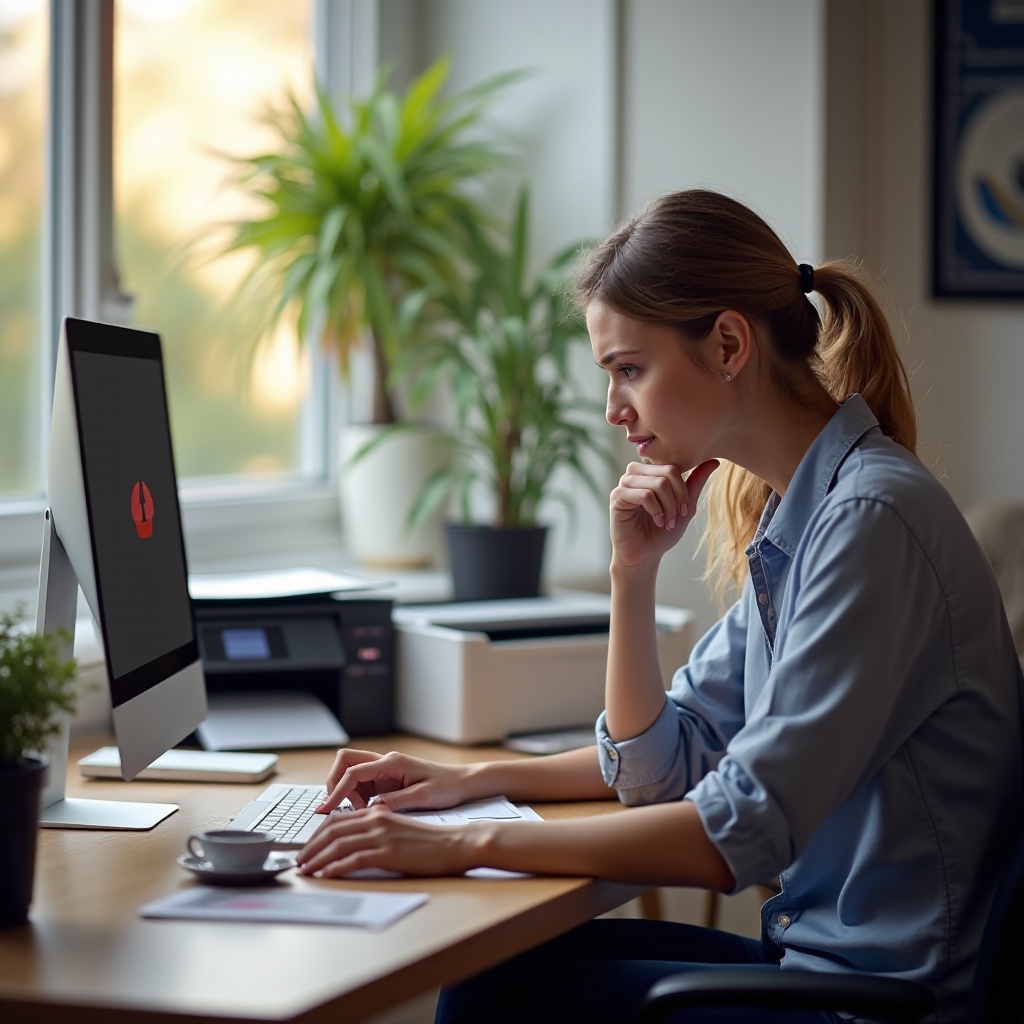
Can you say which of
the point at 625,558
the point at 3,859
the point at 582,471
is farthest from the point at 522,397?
the point at 3,859

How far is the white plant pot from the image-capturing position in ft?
9.93

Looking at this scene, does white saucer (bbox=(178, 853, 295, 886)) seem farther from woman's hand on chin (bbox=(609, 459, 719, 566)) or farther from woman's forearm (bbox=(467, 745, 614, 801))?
woman's hand on chin (bbox=(609, 459, 719, 566))

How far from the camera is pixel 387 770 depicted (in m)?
1.67

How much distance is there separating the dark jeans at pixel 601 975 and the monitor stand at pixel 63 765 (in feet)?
1.39

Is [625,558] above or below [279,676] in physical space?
above

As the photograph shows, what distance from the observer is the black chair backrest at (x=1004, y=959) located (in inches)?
50.6

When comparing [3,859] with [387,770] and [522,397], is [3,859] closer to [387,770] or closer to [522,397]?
[387,770]

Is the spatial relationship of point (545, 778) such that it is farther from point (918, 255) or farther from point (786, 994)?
point (918, 255)

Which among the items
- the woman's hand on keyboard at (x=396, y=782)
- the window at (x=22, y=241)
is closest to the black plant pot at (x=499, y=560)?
the window at (x=22, y=241)

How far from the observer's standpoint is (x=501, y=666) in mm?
2145

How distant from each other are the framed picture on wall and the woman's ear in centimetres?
155

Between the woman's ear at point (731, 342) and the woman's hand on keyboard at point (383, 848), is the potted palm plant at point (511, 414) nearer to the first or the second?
the woman's ear at point (731, 342)

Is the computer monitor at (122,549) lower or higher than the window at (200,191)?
lower

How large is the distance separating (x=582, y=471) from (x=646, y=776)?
46.8 inches
